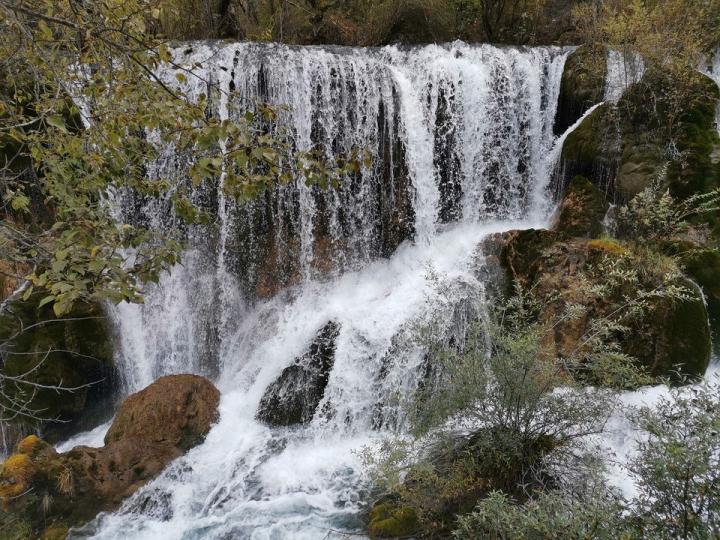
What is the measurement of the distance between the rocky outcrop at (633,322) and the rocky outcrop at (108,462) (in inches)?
189

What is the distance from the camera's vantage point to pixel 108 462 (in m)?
5.86

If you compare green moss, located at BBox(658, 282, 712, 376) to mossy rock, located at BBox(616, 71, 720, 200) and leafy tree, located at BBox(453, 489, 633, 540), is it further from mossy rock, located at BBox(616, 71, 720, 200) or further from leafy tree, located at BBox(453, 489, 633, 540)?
leafy tree, located at BBox(453, 489, 633, 540)

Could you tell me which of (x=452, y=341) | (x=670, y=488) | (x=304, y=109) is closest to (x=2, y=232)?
(x=670, y=488)

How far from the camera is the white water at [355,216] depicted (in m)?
7.27

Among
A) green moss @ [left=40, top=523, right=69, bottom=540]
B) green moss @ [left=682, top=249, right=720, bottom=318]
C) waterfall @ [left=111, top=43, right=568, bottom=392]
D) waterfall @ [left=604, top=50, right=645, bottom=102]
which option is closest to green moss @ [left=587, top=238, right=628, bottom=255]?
green moss @ [left=682, top=249, right=720, bottom=318]

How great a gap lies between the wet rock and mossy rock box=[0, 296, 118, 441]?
2436mm

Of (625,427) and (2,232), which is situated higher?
(2,232)

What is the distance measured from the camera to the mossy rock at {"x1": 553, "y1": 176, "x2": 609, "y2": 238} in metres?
7.58

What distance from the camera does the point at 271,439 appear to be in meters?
6.47

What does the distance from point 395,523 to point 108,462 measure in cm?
352

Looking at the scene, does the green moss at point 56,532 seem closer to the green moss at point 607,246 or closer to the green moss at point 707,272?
the green moss at point 607,246

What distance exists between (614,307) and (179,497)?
560 cm

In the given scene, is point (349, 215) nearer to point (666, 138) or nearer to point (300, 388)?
point (300, 388)

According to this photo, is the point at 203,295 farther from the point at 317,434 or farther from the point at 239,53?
the point at 239,53
